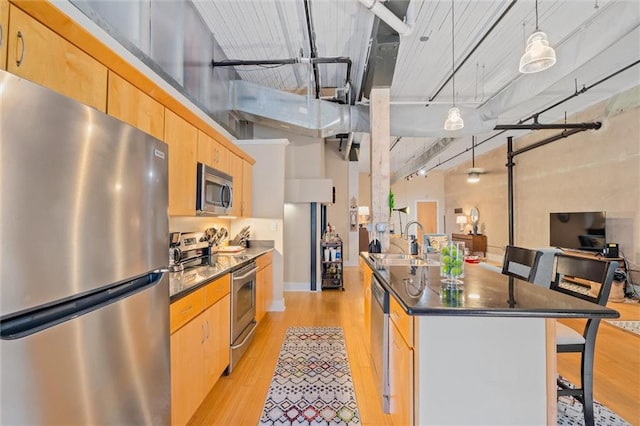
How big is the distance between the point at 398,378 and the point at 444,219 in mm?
11692

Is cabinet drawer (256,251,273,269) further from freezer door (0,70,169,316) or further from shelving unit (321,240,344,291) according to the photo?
freezer door (0,70,169,316)

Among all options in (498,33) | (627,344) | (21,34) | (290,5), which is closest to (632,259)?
(627,344)

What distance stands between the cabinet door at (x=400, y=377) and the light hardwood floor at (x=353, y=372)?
0.44 m

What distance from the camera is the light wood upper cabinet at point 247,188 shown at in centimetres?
371

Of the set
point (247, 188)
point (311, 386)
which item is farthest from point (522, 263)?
point (247, 188)

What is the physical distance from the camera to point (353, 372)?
247 centimetres

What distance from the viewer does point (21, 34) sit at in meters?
0.97

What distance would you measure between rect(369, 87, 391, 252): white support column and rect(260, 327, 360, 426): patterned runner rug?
1637 mm

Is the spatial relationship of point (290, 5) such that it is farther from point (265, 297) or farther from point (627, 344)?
point (627, 344)

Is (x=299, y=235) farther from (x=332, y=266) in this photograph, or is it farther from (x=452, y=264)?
(x=452, y=264)

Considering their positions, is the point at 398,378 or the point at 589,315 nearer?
the point at 589,315

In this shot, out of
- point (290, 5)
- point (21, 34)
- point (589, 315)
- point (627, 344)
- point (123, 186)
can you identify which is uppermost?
point (290, 5)

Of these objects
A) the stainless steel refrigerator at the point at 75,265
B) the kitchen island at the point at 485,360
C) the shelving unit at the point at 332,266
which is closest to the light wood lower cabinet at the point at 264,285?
the shelving unit at the point at 332,266

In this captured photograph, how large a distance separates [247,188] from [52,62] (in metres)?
2.80
